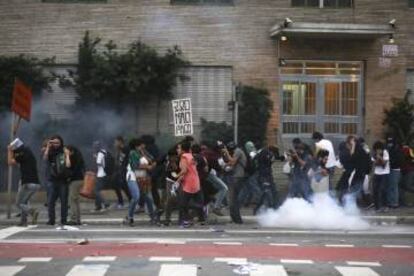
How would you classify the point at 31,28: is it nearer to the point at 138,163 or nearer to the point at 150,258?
the point at 138,163

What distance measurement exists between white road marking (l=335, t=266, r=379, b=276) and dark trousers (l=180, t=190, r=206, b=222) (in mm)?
5981

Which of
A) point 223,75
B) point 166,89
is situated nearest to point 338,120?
point 223,75

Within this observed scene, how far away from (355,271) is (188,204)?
21.3ft

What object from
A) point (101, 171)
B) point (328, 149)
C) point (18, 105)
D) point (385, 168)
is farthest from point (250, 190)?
point (18, 105)

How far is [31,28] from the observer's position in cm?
2247

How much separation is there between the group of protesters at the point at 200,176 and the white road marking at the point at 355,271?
600 centimetres

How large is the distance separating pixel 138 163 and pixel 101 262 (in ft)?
19.4

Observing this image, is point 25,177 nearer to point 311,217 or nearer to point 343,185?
point 311,217

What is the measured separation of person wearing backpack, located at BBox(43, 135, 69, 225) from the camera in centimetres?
1622

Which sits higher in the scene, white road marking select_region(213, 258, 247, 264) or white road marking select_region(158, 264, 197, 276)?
white road marking select_region(158, 264, 197, 276)

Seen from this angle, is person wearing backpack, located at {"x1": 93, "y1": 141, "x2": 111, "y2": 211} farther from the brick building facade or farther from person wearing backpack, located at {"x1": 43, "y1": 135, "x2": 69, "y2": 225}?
Result: the brick building facade

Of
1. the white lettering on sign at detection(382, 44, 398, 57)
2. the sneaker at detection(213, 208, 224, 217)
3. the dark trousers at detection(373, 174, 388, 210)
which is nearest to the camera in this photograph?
the sneaker at detection(213, 208, 224, 217)

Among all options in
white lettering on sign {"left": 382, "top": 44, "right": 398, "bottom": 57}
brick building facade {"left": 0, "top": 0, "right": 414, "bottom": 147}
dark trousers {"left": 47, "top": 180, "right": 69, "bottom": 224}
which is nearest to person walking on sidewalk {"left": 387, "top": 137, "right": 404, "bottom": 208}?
brick building facade {"left": 0, "top": 0, "right": 414, "bottom": 147}

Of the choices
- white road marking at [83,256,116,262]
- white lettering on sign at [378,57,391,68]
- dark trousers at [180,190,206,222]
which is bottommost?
white road marking at [83,256,116,262]
